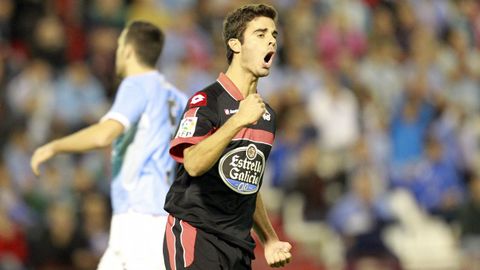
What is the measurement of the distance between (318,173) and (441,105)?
310cm

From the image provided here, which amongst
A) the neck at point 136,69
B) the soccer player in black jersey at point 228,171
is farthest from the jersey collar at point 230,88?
the neck at point 136,69

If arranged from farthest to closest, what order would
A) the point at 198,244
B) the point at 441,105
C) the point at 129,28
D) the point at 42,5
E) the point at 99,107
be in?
the point at 441,105, the point at 42,5, the point at 99,107, the point at 129,28, the point at 198,244

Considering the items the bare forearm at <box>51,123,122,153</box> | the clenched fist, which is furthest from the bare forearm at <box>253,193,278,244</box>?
the bare forearm at <box>51,123,122,153</box>

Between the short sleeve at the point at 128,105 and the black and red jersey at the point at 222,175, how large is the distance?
1.26m

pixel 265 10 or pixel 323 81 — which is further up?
pixel 323 81

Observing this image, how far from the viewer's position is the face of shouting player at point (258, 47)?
5707 mm

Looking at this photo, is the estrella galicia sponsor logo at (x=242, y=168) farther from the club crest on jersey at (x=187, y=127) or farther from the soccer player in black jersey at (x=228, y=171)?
the club crest on jersey at (x=187, y=127)

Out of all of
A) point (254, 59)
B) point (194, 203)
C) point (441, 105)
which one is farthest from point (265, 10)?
point (441, 105)

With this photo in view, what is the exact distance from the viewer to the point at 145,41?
24.1 ft

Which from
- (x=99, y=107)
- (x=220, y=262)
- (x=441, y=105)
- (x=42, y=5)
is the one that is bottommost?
(x=220, y=262)

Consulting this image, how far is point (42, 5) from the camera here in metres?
14.1

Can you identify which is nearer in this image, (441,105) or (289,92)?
(289,92)

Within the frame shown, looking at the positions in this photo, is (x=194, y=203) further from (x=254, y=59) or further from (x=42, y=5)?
(x=42, y=5)

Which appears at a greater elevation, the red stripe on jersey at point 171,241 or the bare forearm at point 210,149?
the bare forearm at point 210,149
